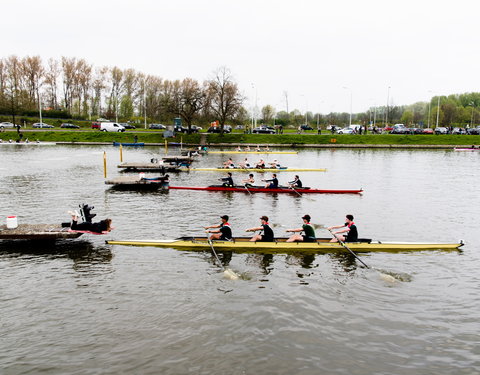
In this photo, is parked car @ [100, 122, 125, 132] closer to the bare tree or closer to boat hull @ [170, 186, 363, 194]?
the bare tree

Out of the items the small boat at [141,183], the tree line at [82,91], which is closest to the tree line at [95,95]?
the tree line at [82,91]

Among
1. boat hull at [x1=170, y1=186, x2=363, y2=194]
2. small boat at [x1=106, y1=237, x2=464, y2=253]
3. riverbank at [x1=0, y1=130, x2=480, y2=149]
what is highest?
riverbank at [x1=0, y1=130, x2=480, y2=149]

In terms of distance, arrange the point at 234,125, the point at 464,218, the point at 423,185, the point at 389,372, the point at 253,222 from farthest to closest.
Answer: the point at 234,125, the point at 423,185, the point at 464,218, the point at 253,222, the point at 389,372

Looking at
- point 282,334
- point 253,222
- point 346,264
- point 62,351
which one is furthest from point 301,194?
point 62,351

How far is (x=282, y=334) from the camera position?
39.3 ft

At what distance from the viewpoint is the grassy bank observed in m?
86.6

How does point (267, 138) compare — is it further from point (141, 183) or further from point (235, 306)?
point (235, 306)

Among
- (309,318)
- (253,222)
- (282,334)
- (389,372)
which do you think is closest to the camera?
(389,372)

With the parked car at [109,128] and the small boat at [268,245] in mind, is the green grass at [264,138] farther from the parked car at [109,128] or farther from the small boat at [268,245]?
the small boat at [268,245]

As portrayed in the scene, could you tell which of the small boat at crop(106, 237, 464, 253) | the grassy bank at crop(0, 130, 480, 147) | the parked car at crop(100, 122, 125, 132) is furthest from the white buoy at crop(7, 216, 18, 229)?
the parked car at crop(100, 122, 125, 132)

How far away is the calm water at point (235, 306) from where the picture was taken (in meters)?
10.7

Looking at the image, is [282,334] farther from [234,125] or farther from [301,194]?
[234,125]

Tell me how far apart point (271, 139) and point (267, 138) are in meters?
1.08

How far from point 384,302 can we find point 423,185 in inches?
1080
